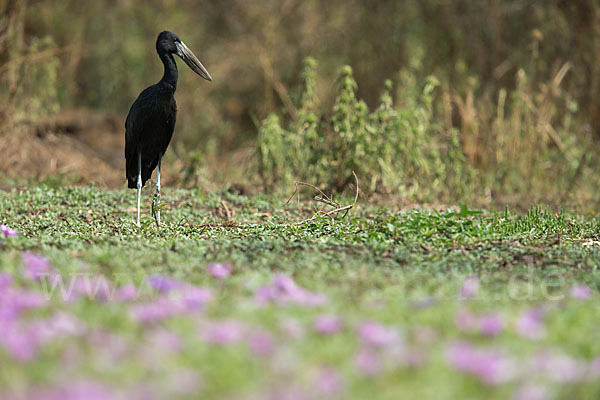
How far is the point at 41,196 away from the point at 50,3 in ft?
19.3

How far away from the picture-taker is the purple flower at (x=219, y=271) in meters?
2.98

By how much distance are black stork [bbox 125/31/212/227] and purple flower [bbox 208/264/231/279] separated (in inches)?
84.4

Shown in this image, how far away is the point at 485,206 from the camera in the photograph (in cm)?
621

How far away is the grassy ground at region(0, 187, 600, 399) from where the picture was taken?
1.88 m

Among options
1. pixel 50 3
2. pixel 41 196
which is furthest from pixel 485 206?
pixel 50 3

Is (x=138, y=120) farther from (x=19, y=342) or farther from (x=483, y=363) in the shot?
(x=483, y=363)

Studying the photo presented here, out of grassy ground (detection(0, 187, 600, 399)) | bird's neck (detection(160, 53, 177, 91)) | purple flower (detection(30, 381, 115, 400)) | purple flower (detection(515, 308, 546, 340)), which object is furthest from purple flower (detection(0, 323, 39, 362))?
bird's neck (detection(160, 53, 177, 91))

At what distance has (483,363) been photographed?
1.97 metres

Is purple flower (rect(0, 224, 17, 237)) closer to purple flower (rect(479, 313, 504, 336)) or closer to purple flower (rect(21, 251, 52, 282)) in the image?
purple flower (rect(21, 251, 52, 282))

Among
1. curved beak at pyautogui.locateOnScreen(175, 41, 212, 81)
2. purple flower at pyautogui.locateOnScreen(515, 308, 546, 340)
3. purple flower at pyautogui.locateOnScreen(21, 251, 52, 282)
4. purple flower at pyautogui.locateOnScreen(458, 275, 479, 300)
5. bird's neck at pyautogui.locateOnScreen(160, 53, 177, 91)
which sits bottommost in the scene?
purple flower at pyautogui.locateOnScreen(458, 275, 479, 300)

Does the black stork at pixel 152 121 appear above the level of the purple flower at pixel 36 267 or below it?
above

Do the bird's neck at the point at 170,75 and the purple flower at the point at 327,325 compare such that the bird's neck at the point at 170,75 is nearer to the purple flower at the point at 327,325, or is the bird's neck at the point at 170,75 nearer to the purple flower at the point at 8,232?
the purple flower at the point at 8,232

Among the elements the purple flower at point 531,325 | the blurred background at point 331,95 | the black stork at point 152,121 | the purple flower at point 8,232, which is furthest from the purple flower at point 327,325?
the blurred background at point 331,95

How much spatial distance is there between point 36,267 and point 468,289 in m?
1.61
